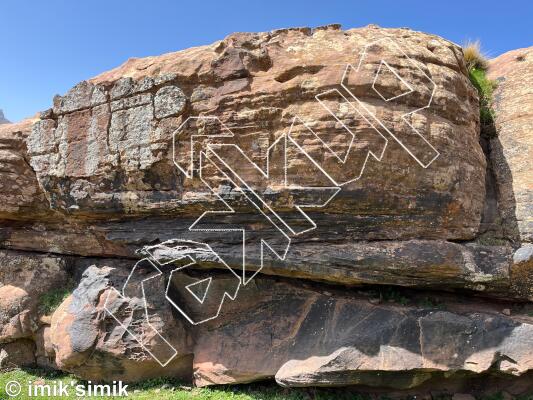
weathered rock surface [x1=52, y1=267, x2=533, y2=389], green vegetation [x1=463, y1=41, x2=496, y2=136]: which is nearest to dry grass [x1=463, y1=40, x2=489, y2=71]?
green vegetation [x1=463, y1=41, x2=496, y2=136]

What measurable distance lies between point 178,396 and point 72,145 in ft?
16.0

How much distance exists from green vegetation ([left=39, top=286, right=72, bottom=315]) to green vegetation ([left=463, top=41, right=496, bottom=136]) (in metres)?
9.10

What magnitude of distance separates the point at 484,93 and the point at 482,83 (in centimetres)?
23

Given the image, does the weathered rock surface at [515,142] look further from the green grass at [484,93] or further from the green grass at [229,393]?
the green grass at [229,393]

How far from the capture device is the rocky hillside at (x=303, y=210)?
206 inches

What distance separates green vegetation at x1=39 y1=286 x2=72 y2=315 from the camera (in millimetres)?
8250

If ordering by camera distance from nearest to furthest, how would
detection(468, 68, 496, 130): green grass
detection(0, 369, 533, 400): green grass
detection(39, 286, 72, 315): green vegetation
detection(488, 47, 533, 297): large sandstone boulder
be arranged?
detection(488, 47, 533, 297): large sandstone boulder, detection(0, 369, 533, 400): green grass, detection(468, 68, 496, 130): green grass, detection(39, 286, 72, 315): green vegetation

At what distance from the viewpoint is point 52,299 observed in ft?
27.4

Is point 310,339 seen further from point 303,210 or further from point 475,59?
point 475,59

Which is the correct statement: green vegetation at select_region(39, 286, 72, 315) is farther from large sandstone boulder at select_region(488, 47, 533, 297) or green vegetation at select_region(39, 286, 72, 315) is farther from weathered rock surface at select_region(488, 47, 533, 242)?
weathered rock surface at select_region(488, 47, 533, 242)

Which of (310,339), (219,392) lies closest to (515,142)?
(310,339)

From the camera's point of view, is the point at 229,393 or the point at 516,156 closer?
the point at 516,156

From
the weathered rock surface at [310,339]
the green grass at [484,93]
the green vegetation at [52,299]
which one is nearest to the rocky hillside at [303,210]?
the weathered rock surface at [310,339]

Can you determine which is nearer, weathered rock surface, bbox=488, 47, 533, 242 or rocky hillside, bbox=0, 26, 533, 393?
rocky hillside, bbox=0, 26, 533, 393
